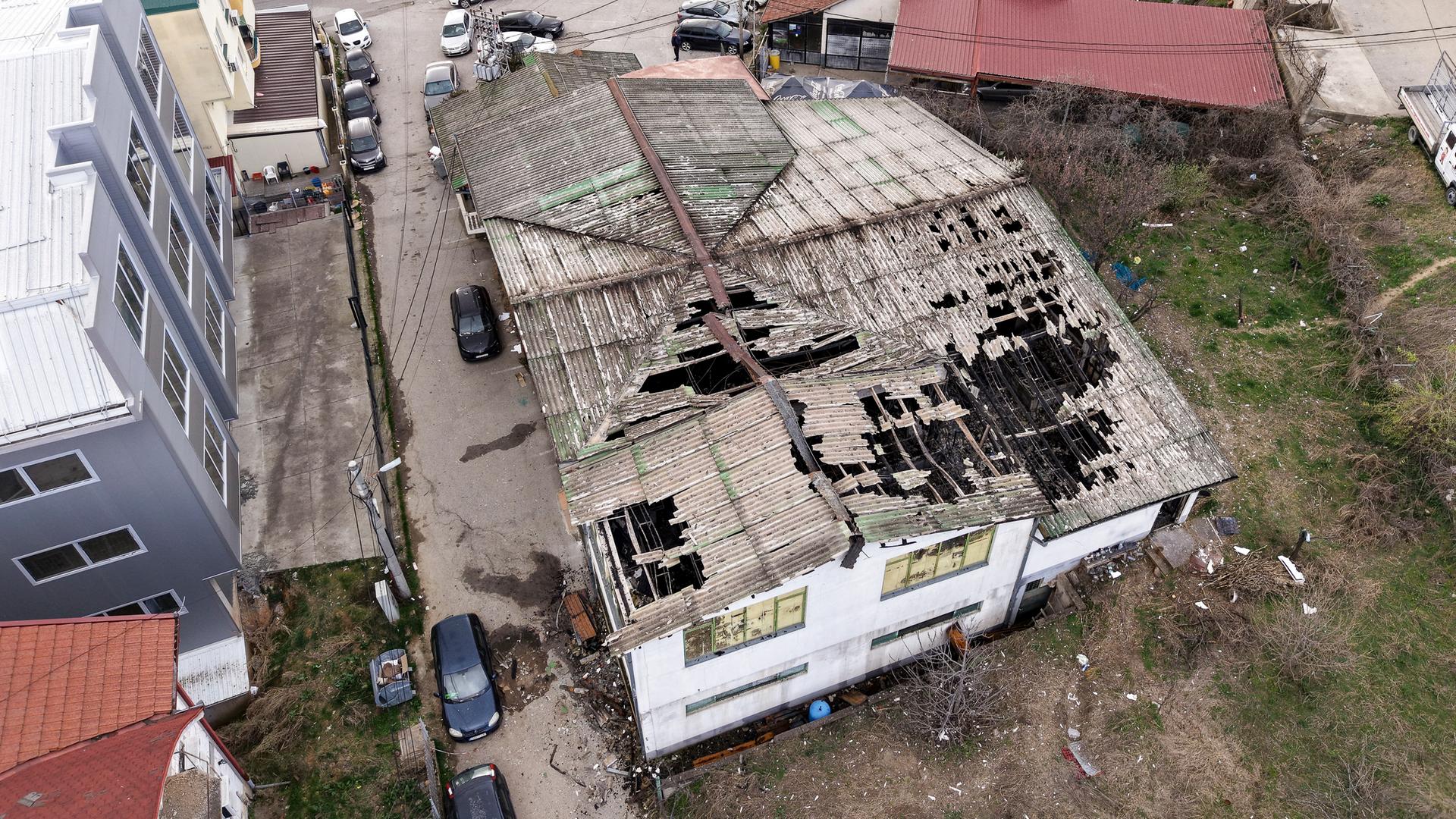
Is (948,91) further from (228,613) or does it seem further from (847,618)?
(228,613)

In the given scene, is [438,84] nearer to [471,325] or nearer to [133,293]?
[471,325]

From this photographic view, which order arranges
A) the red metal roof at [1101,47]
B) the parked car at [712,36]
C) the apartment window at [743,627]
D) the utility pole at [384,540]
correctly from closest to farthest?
1. the apartment window at [743,627]
2. the utility pole at [384,540]
3. the red metal roof at [1101,47]
4. the parked car at [712,36]

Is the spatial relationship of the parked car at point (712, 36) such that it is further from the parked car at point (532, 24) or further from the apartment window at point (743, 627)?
the apartment window at point (743, 627)

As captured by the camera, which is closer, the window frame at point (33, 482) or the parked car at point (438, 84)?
the window frame at point (33, 482)

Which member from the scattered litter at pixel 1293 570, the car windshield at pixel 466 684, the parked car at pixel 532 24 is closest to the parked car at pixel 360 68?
the parked car at pixel 532 24

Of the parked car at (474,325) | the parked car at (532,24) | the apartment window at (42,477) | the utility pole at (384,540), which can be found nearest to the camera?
the apartment window at (42,477)

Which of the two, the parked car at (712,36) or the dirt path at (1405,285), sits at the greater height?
the parked car at (712,36)

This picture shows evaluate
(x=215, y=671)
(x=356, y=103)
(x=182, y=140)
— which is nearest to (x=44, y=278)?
(x=215, y=671)
